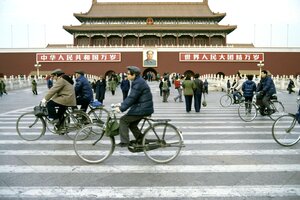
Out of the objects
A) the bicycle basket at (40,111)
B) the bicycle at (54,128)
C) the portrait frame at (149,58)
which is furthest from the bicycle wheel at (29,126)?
the portrait frame at (149,58)

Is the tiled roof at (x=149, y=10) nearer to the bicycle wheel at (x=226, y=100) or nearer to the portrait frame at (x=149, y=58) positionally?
the portrait frame at (x=149, y=58)

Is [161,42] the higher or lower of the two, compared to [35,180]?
higher

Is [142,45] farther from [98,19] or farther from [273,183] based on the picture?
[273,183]

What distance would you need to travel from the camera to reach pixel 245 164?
5.12 m

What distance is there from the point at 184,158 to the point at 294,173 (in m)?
1.69

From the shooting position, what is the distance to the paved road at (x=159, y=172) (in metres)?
3.95

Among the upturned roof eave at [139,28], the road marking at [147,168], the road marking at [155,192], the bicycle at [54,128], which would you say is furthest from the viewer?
the upturned roof eave at [139,28]

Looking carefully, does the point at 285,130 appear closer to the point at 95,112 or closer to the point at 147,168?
the point at 147,168

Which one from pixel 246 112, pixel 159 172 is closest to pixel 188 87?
pixel 246 112

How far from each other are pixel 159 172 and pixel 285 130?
287 cm

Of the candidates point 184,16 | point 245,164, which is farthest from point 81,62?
point 245,164

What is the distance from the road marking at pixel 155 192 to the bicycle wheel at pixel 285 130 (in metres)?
2.24

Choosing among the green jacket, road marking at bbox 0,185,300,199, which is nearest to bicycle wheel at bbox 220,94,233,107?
the green jacket

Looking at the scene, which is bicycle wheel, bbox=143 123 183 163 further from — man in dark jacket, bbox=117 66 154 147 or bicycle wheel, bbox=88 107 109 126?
bicycle wheel, bbox=88 107 109 126
